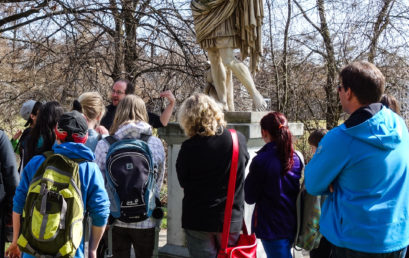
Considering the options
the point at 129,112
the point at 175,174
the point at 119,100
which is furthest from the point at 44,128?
the point at 175,174

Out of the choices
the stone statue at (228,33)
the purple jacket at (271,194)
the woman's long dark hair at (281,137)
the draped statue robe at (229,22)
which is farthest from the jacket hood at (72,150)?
the draped statue robe at (229,22)

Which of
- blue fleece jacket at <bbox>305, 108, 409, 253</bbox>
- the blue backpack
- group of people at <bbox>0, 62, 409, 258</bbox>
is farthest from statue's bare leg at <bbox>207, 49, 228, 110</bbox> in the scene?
blue fleece jacket at <bbox>305, 108, 409, 253</bbox>

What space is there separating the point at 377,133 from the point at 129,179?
4.83 ft

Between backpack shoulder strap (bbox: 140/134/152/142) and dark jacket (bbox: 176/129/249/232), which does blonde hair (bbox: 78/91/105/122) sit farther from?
dark jacket (bbox: 176/129/249/232)

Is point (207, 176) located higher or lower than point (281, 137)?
lower

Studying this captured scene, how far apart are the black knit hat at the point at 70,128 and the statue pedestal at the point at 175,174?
1503 millimetres

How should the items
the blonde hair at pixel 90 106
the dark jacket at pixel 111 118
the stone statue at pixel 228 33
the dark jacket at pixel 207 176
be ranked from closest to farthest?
the dark jacket at pixel 207 176 → the blonde hair at pixel 90 106 → the dark jacket at pixel 111 118 → the stone statue at pixel 228 33

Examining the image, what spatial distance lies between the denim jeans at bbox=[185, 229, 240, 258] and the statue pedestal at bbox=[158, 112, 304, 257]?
111 centimetres

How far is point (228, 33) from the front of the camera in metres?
3.93

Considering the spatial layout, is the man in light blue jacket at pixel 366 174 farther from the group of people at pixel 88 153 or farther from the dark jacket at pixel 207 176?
the group of people at pixel 88 153

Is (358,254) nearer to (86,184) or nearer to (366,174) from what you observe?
(366,174)

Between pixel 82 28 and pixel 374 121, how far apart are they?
6.67 meters

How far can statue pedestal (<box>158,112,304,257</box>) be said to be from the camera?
12.1 feet

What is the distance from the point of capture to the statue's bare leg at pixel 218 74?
4082 millimetres
